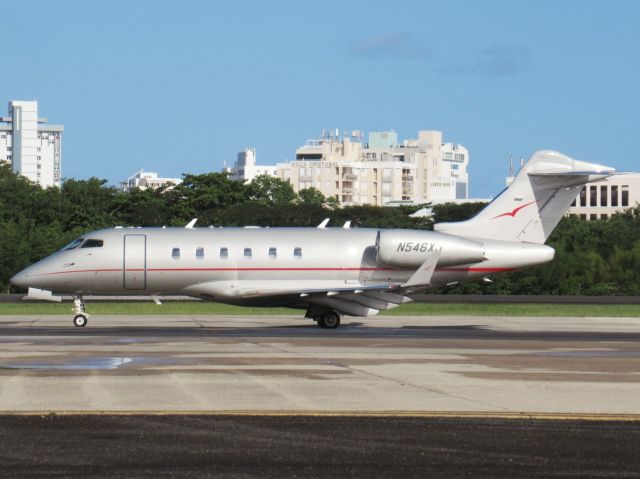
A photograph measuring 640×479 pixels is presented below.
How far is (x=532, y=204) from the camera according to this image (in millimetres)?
40500

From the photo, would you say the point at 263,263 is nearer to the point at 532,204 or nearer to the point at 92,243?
the point at 92,243

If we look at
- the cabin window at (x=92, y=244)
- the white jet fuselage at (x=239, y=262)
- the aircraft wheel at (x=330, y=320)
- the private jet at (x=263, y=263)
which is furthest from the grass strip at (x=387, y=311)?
the aircraft wheel at (x=330, y=320)

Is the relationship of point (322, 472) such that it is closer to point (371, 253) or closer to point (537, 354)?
point (537, 354)

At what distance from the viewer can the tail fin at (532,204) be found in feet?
132

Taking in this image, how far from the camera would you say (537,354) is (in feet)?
85.9

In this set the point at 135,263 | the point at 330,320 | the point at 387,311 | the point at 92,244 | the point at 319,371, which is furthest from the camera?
the point at 387,311

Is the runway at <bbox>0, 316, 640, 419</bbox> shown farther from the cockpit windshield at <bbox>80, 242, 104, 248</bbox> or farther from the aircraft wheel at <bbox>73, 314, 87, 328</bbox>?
the cockpit windshield at <bbox>80, 242, 104, 248</bbox>

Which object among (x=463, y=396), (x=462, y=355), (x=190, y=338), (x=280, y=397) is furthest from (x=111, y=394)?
(x=190, y=338)

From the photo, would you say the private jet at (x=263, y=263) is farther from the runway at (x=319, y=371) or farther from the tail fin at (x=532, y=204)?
the runway at (x=319, y=371)

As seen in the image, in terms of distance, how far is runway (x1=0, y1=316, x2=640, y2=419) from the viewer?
17031 mm

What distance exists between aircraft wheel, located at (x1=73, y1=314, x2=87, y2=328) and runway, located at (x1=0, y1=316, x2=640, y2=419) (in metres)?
0.66

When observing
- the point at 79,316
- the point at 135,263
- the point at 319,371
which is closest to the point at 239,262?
the point at 135,263

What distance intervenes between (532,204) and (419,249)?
4855mm

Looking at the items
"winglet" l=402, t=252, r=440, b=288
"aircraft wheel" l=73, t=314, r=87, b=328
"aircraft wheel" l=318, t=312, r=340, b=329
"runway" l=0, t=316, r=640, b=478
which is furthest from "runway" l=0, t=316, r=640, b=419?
"aircraft wheel" l=318, t=312, r=340, b=329
